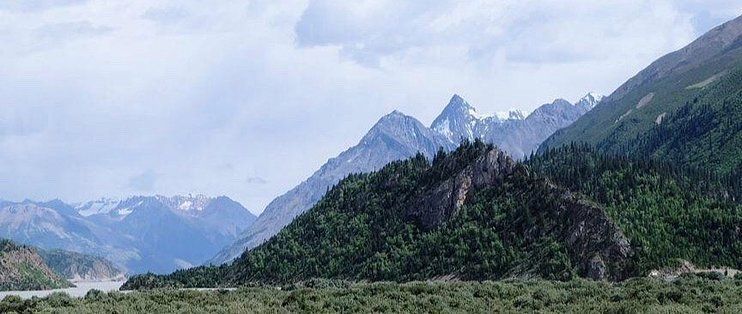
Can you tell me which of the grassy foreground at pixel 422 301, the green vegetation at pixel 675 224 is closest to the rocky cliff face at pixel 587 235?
the green vegetation at pixel 675 224

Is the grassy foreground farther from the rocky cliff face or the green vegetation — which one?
the green vegetation

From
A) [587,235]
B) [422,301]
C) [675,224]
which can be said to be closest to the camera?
[422,301]

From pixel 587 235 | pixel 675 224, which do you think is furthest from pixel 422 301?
pixel 675 224

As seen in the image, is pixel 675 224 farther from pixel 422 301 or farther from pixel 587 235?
pixel 422 301

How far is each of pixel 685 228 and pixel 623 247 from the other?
78.8 ft

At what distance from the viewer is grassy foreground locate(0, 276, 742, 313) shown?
4950 cm

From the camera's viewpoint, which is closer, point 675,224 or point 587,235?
point 587,235

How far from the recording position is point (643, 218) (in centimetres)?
17900

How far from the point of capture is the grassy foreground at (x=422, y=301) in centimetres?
4950

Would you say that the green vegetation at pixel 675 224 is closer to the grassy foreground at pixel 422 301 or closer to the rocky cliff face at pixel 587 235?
the rocky cliff face at pixel 587 235

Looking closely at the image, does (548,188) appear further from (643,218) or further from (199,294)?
(199,294)

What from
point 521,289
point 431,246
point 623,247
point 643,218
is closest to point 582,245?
point 623,247

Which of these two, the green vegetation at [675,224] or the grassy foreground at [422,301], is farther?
the green vegetation at [675,224]

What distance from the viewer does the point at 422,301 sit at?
53.5 m
